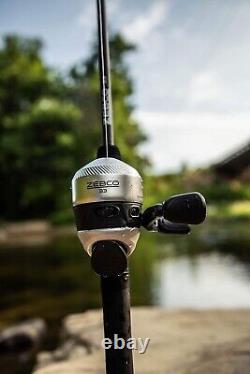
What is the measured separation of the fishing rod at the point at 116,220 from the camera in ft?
1.85

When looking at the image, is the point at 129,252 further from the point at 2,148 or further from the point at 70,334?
the point at 2,148

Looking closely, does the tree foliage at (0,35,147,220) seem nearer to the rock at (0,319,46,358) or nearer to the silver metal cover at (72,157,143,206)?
the rock at (0,319,46,358)

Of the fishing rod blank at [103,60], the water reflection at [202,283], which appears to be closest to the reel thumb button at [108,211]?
the fishing rod blank at [103,60]

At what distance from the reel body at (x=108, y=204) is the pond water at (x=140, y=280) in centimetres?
258

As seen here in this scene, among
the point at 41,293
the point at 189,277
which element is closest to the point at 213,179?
the point at 189,277

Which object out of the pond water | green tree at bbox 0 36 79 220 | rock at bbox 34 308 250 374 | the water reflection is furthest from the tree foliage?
rock at bbox 34 308 250 374

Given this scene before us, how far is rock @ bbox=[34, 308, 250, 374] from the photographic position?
1.47 metres

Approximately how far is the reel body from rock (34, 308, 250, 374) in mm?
938

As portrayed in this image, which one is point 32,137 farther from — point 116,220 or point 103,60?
point 116,220

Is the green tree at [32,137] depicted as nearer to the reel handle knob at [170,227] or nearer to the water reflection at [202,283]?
the water reflection at [202,283]

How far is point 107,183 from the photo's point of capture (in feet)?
1.89

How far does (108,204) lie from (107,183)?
0.08 ft

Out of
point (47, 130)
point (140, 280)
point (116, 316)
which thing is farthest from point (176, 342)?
point (47, 130)

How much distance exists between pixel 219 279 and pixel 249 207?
977 cm
